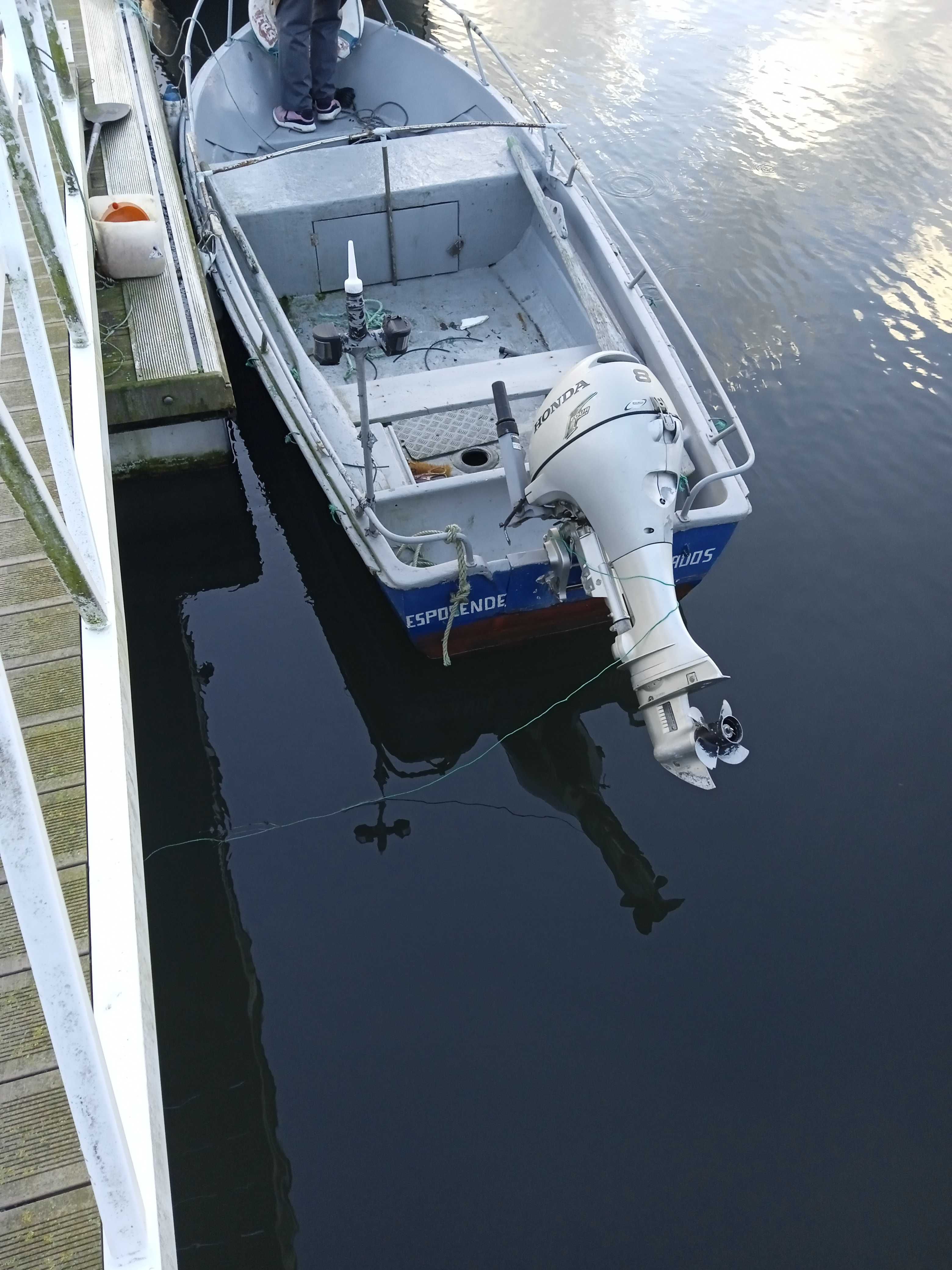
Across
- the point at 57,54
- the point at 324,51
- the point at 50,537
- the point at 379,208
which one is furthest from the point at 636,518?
the point at 324,51

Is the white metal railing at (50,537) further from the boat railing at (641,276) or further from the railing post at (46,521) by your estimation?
the boat railing at (641,276)

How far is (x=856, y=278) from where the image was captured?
8.96 metres

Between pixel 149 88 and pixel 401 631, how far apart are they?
702 cm

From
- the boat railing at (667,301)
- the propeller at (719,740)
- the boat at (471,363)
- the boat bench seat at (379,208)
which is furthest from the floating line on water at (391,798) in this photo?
the boat bench seat at (379,208)

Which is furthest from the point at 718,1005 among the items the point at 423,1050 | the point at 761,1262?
the point at 423,1050

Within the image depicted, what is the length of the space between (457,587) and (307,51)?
22.1ft

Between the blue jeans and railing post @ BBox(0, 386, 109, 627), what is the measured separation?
24.5 feet

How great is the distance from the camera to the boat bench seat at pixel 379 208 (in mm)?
7141

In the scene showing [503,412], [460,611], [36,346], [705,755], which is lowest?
[460,611]

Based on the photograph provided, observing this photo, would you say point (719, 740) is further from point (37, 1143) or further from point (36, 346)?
point (36, 346)

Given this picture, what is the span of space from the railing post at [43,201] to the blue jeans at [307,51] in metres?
5.04

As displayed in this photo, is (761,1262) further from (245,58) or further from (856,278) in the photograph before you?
(245,58)

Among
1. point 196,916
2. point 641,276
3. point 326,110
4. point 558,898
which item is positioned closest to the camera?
point 196,916

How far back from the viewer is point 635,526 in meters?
4.37
